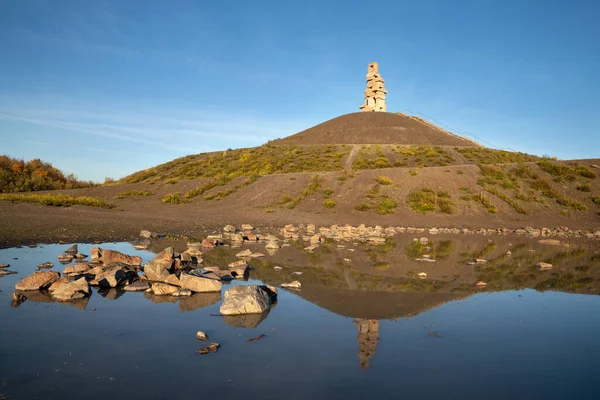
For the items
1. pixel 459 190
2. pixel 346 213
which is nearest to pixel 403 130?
pixel 459 190

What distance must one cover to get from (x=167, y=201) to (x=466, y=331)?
34224mm

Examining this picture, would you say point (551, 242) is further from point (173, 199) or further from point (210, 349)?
point (173, 199)

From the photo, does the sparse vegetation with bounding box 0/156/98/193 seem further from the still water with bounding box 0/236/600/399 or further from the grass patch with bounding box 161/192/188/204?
the still water with bounding box 0/236/600/399

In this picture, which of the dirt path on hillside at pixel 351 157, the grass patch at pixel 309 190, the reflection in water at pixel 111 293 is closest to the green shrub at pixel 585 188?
the grass patch at pixel 309 190

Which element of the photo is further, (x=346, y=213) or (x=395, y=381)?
(x=346, y=213)

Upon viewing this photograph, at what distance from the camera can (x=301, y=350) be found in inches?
277

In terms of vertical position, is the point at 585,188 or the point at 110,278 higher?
the point at 585,188

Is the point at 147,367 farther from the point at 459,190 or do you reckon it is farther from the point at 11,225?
the point at 459,190

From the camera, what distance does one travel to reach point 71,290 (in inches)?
384

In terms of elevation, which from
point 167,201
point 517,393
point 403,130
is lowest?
point 517,393

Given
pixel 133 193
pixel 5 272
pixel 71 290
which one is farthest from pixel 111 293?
pixel 133 193

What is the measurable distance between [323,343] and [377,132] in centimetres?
7518

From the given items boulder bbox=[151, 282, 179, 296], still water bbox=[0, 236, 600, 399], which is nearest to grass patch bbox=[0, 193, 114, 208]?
still water bbox=[0, 236, 600, 399]

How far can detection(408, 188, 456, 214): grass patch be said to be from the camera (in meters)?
33.7
